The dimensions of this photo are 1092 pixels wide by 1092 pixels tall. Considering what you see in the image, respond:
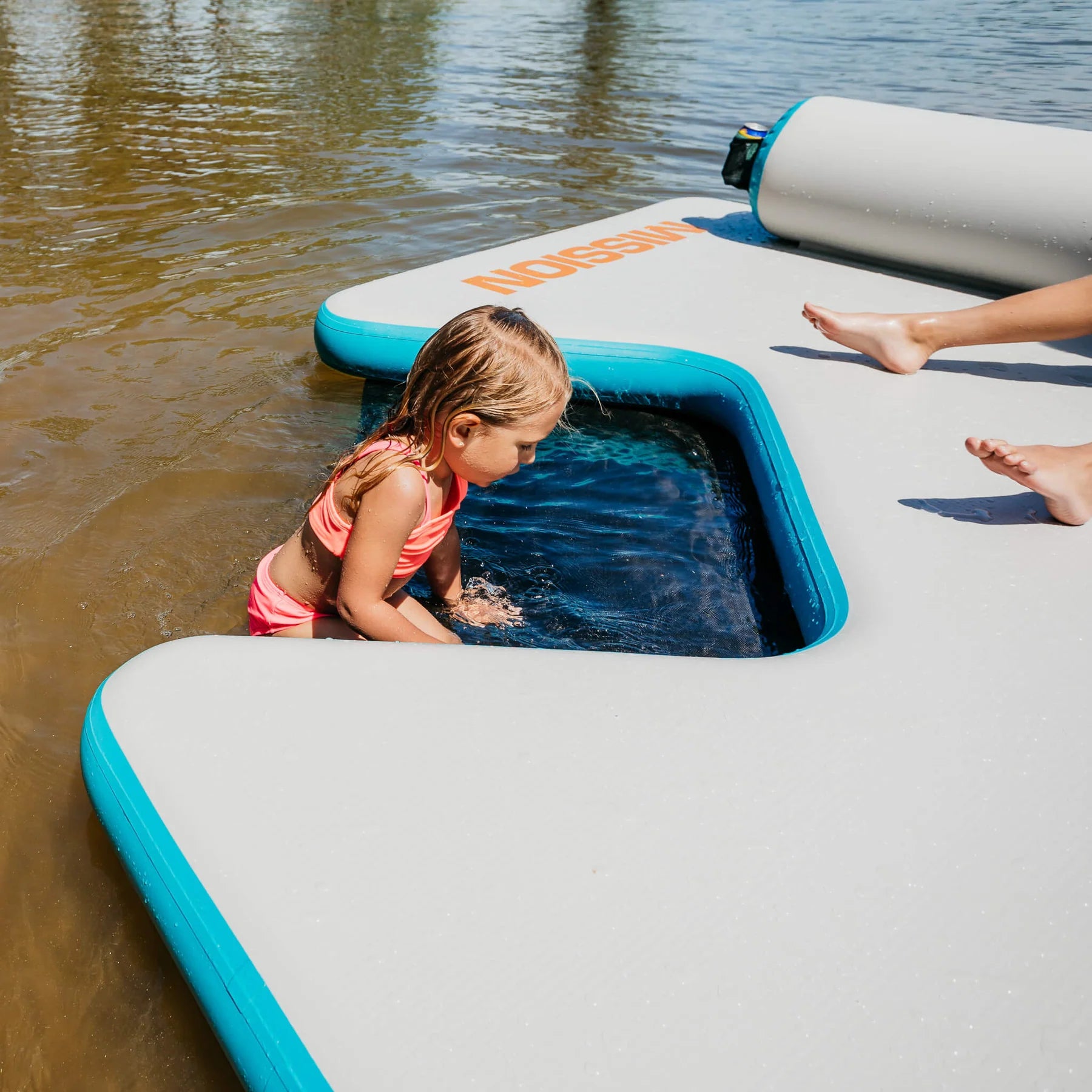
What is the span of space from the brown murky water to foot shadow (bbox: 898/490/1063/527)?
5.27 feet

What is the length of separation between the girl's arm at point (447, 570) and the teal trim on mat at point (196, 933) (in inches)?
36.5

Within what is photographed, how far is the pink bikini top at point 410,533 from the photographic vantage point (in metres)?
1.84

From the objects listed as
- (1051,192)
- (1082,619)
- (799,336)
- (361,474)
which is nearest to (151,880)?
(361,474)

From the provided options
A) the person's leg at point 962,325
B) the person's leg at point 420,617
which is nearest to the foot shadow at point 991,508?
the person's leg at point 962,325

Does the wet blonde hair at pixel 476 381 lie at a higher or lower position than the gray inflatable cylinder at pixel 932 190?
lower

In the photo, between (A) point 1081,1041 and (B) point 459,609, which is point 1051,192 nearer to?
(B) point 459,609

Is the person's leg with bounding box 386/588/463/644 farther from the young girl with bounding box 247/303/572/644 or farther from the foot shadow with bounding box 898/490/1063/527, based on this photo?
the foot shadow with bounding box 898/490/1063/527

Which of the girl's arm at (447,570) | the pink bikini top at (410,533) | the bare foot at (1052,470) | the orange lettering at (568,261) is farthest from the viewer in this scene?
the orange lettering at (568,261)

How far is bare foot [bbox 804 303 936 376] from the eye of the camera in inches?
110

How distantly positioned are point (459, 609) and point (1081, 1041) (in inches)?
61.4

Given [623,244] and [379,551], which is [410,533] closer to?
[379,551]

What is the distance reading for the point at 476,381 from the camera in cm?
173

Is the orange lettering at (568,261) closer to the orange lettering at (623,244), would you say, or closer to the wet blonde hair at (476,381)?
the orange lettering at (623,244)

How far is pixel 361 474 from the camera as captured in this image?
1.79 metres
